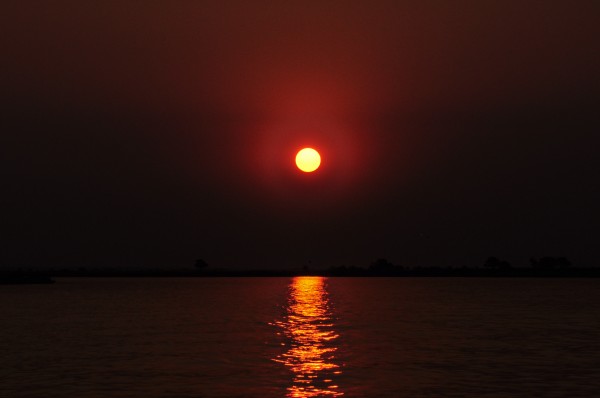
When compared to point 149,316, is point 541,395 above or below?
below

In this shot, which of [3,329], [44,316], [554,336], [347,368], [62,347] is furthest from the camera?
[44,316]

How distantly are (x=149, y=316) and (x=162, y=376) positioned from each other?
5258 centimetres

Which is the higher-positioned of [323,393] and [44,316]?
[44,316]

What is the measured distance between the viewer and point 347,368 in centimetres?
4847

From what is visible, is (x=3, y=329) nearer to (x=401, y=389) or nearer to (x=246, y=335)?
(x=246, y=335)

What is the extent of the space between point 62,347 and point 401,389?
27.4m

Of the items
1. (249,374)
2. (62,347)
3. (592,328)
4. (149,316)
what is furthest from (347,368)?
(149,316)

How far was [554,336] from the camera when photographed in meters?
69.5

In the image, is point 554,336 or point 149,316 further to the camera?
point 149,316

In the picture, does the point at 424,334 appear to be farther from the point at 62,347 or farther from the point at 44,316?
the point at 44,316

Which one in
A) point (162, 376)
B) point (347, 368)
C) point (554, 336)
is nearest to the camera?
point (162, 376)

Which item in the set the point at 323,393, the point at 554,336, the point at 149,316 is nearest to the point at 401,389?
the point at 323,393

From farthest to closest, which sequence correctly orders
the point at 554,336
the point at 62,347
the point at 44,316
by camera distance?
1. the point at 44,316
2. the point at 554,336
3. the point at 62,347

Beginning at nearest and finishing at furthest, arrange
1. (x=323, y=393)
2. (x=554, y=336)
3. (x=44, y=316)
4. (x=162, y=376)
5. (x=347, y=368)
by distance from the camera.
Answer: (x=323, y=393)
(x=162, y=376)
(x=347, y=368)
(x=554, y=336)
(x=44, y=316)
